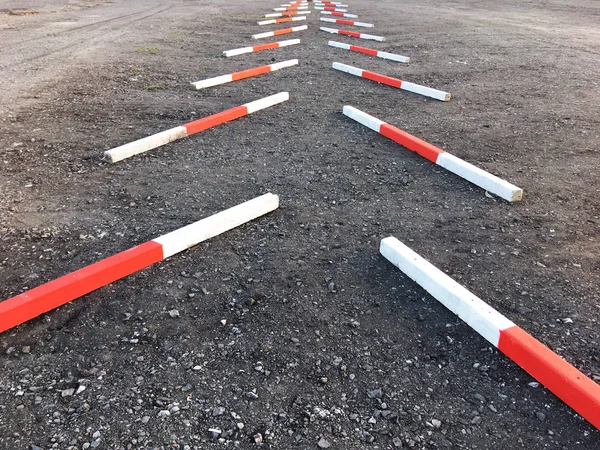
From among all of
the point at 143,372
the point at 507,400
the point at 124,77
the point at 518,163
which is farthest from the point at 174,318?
the point at 124,77

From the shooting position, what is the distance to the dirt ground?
2.36 m

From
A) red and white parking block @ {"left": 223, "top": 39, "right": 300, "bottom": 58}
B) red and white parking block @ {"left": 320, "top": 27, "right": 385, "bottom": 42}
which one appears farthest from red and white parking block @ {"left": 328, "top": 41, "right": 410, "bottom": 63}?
red and white parking block @ {"left": 320, "top": 27, "right": 385, "bottom": 42}

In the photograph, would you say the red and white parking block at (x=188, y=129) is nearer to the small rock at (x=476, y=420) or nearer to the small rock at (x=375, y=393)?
the small rock at (x=375, y=393)

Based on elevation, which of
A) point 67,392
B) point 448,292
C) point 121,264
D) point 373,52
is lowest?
point 67,392

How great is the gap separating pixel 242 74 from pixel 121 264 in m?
6.20

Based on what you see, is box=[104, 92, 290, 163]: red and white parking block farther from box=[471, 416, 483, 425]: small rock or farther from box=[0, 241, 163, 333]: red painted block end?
box=[471, 416, 483, 425]: small rock

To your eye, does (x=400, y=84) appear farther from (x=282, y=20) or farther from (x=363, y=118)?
(x=282, y=20)

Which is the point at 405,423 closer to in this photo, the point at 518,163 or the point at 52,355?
the point at 52,355

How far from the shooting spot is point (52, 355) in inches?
106

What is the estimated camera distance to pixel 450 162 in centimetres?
499

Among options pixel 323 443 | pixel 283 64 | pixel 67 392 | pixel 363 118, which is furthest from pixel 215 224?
pixel 283 64

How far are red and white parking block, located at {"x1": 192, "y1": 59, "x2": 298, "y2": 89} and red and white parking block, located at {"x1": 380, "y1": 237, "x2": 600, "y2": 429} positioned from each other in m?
5.76

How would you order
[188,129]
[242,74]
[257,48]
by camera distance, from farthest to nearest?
1. [257,48]
2. [242,74]
3. [188,129]

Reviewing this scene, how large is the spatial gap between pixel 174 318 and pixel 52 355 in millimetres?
729
